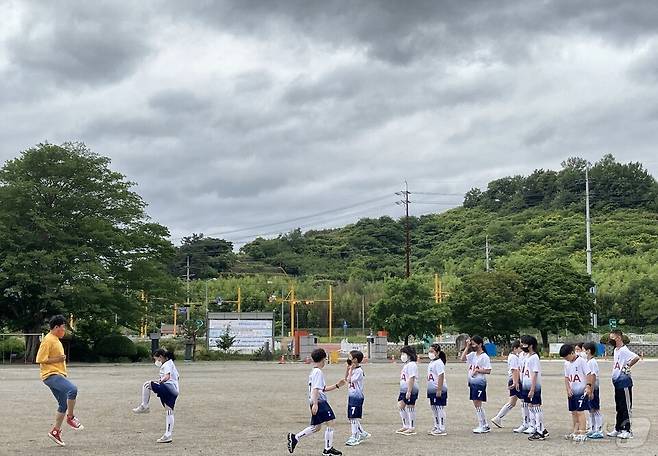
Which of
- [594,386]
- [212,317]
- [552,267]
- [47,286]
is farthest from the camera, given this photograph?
[552,267]

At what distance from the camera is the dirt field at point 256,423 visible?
470 inches

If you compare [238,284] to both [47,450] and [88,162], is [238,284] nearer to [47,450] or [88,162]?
[88,162]

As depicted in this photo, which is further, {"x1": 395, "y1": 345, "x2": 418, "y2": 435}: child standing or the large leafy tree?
the large leafy tree

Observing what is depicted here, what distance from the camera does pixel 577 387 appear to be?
1281cm

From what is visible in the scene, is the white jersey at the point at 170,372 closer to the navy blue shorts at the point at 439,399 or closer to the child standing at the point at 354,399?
the child standing at the point at 354,399

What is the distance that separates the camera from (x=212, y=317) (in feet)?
A: 170

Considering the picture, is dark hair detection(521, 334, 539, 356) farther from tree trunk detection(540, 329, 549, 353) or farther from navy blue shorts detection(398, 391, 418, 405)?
tree trunk detection(540, 329, 549, 353)

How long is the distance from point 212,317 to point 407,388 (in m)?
39.5

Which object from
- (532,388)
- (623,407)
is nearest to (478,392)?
(532,388)

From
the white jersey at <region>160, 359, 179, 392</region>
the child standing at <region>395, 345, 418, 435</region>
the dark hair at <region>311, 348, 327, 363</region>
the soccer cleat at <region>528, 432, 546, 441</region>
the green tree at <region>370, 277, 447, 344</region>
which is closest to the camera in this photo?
the dark hair at <region>311, 348, 327, 363</region>

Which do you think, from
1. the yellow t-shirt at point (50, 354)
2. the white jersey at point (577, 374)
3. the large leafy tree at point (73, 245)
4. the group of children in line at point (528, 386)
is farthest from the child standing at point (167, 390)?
the large leafy tree at point (73, 245)

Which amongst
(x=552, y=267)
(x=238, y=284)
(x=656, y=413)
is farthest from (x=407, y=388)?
(x=238, y=284)

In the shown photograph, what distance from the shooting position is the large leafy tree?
44656 millimetres

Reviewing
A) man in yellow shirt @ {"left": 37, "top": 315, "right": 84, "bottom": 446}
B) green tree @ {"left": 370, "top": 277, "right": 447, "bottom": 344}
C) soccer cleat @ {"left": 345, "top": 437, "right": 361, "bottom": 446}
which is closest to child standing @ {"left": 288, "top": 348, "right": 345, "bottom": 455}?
soccer cleat @ {"left": 345, "top": 437, "right": 361, "bottom": 446}
